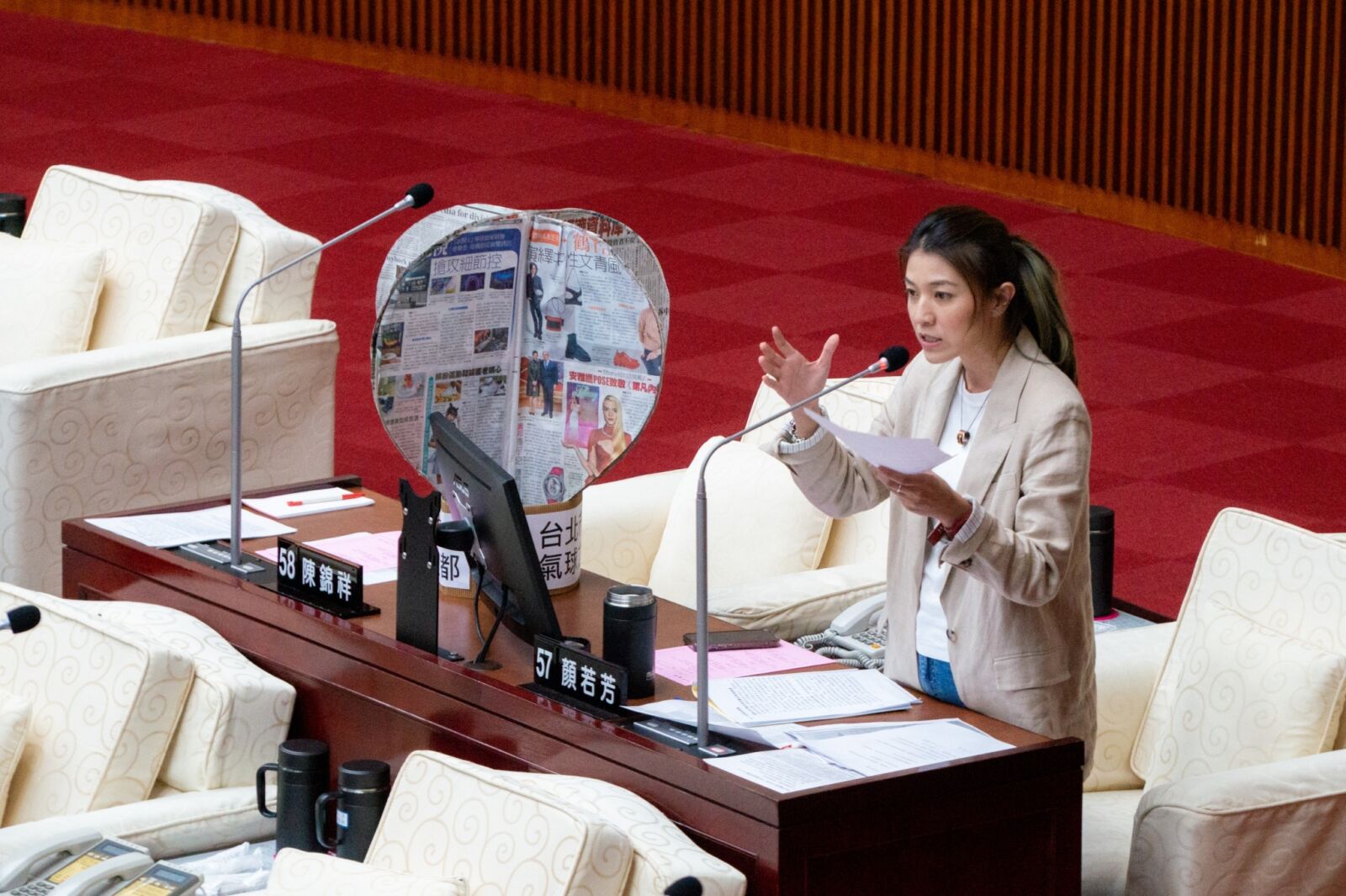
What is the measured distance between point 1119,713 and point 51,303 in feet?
8.69

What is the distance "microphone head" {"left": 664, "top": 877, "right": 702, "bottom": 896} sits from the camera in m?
2.64

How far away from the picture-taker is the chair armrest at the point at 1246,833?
3.02m

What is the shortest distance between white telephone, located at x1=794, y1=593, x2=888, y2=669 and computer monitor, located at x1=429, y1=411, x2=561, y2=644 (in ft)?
2.36

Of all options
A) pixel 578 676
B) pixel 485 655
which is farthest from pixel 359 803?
pixel 578 676

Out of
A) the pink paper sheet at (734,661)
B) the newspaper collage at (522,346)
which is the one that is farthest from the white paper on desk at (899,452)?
the newspaper collage at (522,346)

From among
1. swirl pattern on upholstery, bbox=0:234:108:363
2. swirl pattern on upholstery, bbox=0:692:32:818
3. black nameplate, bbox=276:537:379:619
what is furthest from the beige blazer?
swirl pattern on upholstery, bbox=0:234:108:363

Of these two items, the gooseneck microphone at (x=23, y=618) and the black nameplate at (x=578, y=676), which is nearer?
the gooseneck microphone at (x=23, y=618)

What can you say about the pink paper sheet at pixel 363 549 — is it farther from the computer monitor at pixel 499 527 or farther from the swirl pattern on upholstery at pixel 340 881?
the swirl pattern on upholstery at pixel 340 881

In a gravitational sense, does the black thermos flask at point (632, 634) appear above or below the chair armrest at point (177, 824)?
above

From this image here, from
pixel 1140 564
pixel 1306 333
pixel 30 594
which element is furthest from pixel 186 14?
pixel 30 594

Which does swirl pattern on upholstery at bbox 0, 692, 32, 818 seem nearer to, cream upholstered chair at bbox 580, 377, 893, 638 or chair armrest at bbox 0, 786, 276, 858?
chair armrest at bbox 0, 786, 276, 858

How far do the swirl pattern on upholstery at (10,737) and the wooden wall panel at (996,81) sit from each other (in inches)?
203

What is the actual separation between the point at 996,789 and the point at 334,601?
3.72 ft

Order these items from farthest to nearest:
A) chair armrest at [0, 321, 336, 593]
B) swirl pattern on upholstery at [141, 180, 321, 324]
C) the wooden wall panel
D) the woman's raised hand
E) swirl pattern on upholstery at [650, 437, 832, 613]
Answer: the wooden wall panel → swirl pattern on upholstery at [141, 180, 321, 324] → chair armrest at [0, 321, 336, 593] → swirl pattern on upholstery at [650, 437, 832, 613] → the woman's raised hand
